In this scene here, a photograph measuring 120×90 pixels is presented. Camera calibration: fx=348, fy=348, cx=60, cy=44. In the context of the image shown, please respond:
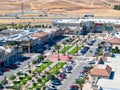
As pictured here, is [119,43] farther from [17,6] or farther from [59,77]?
[17,6]

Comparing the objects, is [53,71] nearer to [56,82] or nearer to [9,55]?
[56,82]

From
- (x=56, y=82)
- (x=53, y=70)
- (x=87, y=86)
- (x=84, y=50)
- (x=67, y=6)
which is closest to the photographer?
(x=87, y=86)

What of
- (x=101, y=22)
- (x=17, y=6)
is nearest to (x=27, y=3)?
(x=17, y=6)

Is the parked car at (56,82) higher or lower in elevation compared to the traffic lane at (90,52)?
higher

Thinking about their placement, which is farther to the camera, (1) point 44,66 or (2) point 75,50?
(2) point 75,50

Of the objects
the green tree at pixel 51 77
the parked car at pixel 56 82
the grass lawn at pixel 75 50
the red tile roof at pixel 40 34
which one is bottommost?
the grass lawn at pixel 75 50

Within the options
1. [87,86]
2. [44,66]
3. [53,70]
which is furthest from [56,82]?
[44,66]

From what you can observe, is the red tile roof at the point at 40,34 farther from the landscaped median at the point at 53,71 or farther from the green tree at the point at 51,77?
the green tree at the point at 51,77

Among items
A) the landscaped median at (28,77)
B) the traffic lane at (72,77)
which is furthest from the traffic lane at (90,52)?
the landscaped median at (28,77)
